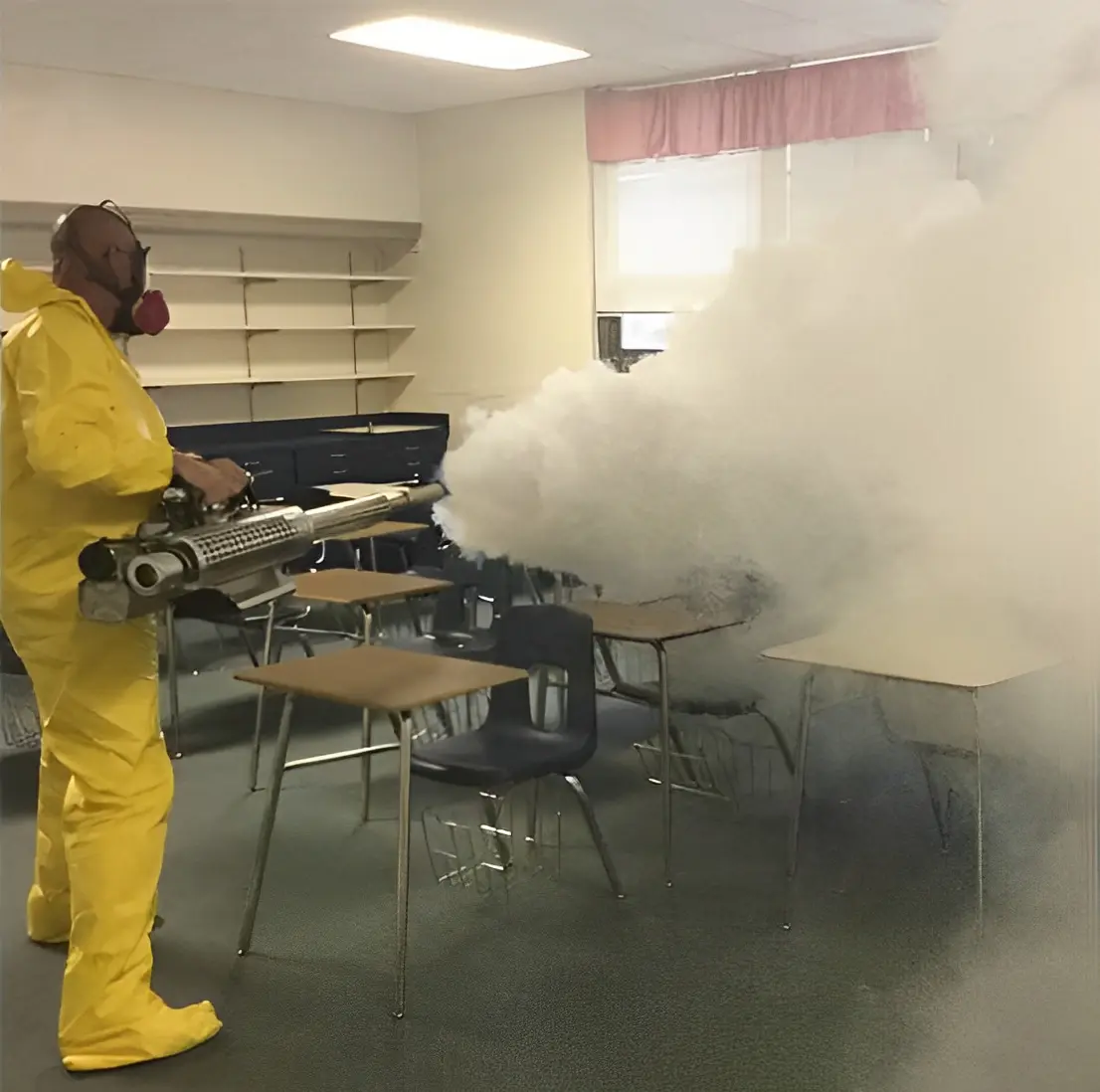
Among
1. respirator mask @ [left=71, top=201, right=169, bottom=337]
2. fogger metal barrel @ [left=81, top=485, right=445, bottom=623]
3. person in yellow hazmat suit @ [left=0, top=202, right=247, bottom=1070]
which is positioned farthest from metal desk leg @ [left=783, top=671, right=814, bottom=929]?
respirator mask @ [left=71, top=201, right=169, bottom=337]

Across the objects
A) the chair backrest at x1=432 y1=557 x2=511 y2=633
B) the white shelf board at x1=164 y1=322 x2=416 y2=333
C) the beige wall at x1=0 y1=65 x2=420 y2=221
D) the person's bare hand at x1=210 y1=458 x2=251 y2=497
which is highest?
the beige wall at x1=0 y1=65 x2=420 y2=221

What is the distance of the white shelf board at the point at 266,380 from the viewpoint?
24.4 ft

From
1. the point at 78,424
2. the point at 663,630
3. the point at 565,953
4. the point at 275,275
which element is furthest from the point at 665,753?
the point at 275,275

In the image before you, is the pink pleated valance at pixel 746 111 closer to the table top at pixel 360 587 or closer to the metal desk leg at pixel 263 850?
the table top at pixel 360 587

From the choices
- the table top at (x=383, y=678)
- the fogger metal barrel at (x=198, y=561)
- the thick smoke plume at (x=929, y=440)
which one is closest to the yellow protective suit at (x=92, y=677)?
the fogger metal barrel at (x=198, y=561)

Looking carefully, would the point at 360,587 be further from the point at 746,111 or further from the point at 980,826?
the point at 746,111

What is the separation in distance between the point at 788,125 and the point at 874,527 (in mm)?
4287

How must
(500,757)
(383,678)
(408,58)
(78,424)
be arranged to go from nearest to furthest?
1. (78,424)
2. (383,678)
3. (500,757)
4. (408,58)

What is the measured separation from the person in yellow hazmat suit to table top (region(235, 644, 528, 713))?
0.35 m

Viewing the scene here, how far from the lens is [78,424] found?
2.39m

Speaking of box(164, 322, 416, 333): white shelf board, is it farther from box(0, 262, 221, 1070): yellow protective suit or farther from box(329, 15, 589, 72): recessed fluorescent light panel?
box(0, 262, 221, 1070): yellow protective suit

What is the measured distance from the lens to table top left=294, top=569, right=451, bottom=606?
13.1 ft

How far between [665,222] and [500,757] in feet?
16.4

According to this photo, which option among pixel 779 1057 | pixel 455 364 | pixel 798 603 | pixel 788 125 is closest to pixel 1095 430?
pixel 798 603
